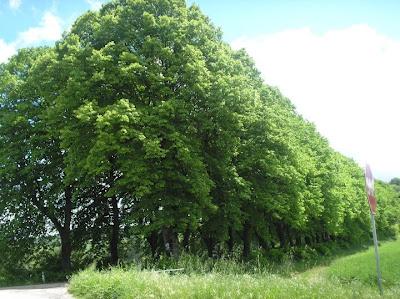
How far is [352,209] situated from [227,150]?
35701mm

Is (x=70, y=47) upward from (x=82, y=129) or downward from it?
upward

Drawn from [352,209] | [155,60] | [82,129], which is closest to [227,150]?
[155,60]

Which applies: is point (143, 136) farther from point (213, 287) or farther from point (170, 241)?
point (213, 287)

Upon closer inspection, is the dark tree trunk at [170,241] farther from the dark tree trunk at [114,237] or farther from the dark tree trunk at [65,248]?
the dark tree trunk at [65,248]

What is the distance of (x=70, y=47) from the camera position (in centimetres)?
2677

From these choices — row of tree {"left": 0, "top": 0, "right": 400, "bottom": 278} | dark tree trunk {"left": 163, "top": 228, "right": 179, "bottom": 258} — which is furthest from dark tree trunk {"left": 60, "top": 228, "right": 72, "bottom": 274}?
dark tree trunk {"left": 163, "top": 228, "right": 179, "bottom": 258}

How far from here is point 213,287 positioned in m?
11.3

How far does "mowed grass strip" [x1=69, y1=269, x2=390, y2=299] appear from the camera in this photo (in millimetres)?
10398

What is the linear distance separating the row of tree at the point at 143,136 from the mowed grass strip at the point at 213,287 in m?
9.55

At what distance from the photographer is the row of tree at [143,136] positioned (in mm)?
24297

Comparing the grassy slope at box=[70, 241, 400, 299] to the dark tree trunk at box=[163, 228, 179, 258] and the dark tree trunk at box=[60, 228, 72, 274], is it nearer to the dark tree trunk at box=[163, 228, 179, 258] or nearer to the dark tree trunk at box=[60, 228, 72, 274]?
the dark tree trunk at box=[163, 228, 179, 258]

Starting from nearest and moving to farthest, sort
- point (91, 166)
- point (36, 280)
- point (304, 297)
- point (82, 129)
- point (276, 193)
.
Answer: point (304, 297), point (91, 166), point (82, 129), point (276, 193), point (36, 280)

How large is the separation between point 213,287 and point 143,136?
12623mm

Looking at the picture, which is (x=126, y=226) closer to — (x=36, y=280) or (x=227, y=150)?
(x=227, y=150)
